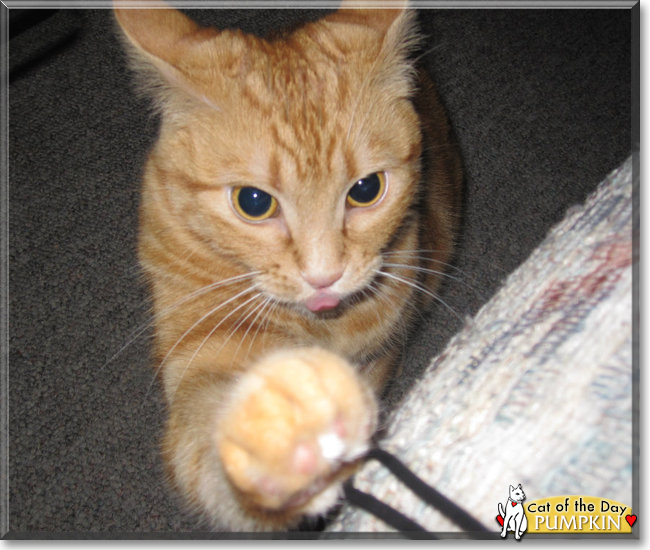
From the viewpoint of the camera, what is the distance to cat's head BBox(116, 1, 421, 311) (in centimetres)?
87

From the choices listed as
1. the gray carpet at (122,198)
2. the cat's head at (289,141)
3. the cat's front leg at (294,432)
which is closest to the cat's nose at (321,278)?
the cat's head at (289,141)

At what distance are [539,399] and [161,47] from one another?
0.81m

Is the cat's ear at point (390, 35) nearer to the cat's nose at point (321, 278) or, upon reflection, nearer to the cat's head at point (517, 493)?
the cat's nose at point (321, 278)

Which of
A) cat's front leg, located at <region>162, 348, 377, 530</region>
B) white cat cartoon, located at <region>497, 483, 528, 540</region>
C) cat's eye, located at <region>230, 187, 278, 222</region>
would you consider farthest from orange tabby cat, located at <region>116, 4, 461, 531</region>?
white cat cartoon, located at <region>497, 483, 528, 540</region>

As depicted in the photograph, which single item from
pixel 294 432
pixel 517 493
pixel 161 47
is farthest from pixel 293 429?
pixel 161 47

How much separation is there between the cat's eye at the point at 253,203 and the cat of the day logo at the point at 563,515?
588mm

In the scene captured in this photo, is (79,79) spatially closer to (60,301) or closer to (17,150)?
(17,150)

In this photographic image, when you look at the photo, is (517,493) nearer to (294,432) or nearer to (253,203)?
(294,432)

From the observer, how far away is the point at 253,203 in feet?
2.95

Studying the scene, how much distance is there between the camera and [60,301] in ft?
4.98

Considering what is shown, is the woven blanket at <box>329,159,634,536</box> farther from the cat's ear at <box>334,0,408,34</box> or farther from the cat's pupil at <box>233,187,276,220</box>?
the cat's ear at <box>334,0,408,34</box>

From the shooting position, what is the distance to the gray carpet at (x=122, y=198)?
1310mm

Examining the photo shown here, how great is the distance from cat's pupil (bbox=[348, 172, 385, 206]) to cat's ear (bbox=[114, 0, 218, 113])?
0.31 metres

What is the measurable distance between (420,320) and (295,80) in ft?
2.66
